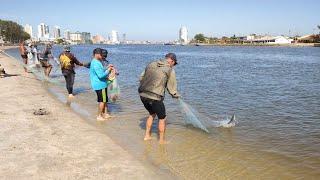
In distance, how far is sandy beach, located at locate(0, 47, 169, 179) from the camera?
6285 millimetres

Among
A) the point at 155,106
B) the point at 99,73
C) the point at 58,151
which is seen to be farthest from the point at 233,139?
the point at 58,151

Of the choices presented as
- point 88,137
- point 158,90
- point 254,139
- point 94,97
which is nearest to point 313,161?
point 254,139

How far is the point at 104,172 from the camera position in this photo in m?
6.36

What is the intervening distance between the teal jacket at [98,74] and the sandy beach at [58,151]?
115cm

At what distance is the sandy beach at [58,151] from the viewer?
629 centimetres

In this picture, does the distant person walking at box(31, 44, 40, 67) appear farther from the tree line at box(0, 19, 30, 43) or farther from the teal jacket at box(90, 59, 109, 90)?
the tree line at box(0, 19, 30, 43)

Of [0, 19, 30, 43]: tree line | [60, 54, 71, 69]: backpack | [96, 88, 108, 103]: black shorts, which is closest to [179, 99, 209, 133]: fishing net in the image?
[96, 88, 108, 103]: black shorts

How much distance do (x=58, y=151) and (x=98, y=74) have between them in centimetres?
331

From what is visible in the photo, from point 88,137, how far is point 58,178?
8.67 ft

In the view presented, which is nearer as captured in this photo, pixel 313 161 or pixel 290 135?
pixel 313 161

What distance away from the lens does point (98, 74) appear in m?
10.2

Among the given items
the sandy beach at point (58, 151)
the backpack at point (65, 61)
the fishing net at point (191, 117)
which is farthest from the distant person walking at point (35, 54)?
the fishing net at point (191, 117)

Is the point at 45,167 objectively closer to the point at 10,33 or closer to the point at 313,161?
the point at 313,161

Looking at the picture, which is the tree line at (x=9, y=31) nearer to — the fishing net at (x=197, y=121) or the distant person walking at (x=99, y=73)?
the distant person walking at (x=99, y=73)
